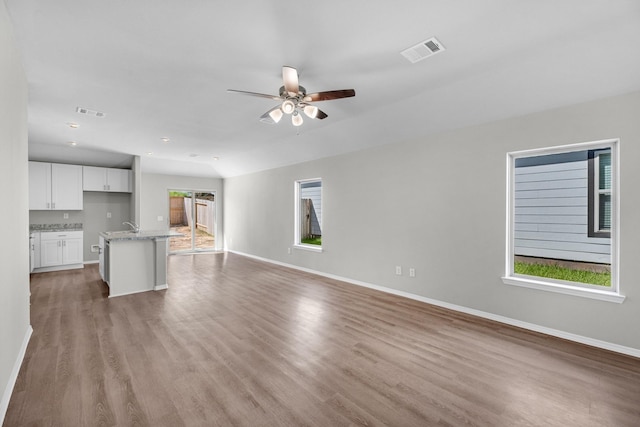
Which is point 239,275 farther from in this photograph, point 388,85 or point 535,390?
point 535,390

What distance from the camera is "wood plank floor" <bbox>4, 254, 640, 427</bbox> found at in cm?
197

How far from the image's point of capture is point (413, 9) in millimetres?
2086

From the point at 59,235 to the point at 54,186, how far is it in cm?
111

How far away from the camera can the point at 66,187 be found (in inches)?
263

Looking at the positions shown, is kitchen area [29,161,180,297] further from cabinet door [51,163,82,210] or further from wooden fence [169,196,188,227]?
wooden fence [169,196,188,227]

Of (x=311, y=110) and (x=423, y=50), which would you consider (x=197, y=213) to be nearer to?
(x=311, y=110)

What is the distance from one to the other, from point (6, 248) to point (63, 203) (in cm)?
581

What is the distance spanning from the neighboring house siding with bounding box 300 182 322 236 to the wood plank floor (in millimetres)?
A: 2485

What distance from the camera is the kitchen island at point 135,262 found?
15.4ft

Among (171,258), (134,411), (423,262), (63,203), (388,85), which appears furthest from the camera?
(171,258)

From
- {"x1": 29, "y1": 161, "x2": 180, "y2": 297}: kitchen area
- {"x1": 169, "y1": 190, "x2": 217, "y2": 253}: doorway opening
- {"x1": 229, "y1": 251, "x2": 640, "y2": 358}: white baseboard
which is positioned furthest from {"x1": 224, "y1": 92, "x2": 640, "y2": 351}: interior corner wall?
{"x1": 169, "y1": 190, "x2": 217, "y2": 253}: doorway opening

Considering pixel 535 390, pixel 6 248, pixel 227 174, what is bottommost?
pixel 535 390

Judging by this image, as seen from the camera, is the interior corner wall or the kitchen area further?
the kitchen area

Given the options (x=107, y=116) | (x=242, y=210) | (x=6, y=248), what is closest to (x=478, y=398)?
Result: (x=6, y=248)
